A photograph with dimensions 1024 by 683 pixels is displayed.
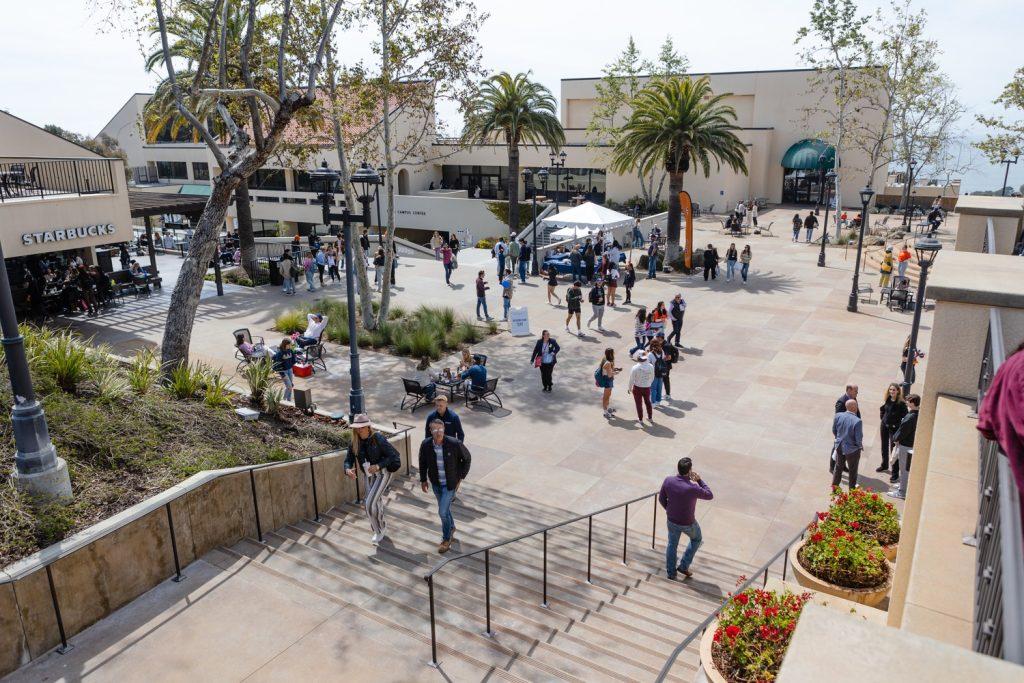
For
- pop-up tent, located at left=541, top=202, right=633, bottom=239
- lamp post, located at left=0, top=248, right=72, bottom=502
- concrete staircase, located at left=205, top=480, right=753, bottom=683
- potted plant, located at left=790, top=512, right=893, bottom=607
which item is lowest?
concrete staircase, located at left=205, top=480, right=753, bottom=683

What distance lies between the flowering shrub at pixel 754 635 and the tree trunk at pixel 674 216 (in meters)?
24.9

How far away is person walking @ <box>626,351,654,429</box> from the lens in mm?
13617

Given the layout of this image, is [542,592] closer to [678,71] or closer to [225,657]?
[225,657]

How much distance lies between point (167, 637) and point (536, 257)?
78.4 ft

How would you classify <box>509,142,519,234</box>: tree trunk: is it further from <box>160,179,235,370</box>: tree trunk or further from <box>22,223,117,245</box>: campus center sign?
<box>160,179,235,370</box>: tree trunk

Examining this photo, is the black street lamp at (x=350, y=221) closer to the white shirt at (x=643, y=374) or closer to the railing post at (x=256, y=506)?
the railing post at (x=256, y=506)

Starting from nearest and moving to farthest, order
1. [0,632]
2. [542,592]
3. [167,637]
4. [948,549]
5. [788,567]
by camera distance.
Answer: [948,549], [0,632], [167,637], [542,592], [788,567]

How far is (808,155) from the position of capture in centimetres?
4900

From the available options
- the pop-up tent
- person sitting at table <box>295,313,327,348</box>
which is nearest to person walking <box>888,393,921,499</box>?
person sitting at table <box>295,313,327,348</box>

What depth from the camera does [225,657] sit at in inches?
258

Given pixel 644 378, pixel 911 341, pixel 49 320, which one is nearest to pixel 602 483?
pixel 644 378

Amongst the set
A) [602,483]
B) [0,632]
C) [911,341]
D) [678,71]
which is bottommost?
[602,483]

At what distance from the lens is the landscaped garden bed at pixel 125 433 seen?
7266 millimetres

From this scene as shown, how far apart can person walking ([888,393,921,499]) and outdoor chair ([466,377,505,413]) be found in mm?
7240
